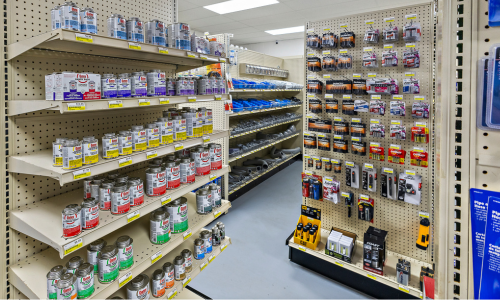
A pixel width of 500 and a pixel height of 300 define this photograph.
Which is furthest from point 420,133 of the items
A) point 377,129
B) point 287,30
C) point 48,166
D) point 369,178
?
point 287,30

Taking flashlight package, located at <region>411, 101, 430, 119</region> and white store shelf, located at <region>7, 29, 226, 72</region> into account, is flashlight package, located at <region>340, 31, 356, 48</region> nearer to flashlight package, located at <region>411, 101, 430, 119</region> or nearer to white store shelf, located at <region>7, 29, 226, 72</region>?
flashlight package, located at <region>411, 101, 430, 119</region>

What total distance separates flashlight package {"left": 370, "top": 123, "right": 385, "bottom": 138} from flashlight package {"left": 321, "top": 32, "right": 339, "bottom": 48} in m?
0.89

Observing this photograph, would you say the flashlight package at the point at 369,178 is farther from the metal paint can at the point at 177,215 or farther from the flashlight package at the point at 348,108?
the metal paint can at the point at 177,215

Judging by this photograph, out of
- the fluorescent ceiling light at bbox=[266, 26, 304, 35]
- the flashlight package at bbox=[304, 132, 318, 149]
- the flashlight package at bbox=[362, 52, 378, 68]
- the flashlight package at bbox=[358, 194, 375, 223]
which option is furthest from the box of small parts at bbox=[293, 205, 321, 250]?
the fluorescent ceiling light at bbox=[266, 26, 304, 35]

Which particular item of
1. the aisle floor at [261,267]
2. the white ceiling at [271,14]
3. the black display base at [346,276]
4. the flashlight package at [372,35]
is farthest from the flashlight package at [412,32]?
the white ceiling at [271,14]

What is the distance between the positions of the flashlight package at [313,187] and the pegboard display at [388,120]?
0.12 metres

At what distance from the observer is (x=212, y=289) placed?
2564 millimetres

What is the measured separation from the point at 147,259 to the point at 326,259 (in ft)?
5.66

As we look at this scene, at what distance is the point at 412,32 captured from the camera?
2422 millimetres

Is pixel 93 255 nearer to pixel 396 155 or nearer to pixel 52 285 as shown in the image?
pixel 52 285

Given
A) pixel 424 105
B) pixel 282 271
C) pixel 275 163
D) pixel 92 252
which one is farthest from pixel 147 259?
pixel 275 163

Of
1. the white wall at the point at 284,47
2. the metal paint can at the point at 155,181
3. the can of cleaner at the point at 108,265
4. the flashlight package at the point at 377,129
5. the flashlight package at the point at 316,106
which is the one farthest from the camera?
the white wall at the point at 284,47

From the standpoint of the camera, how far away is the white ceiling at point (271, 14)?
19.5 ft

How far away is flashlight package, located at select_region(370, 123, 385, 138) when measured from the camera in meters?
2.66
